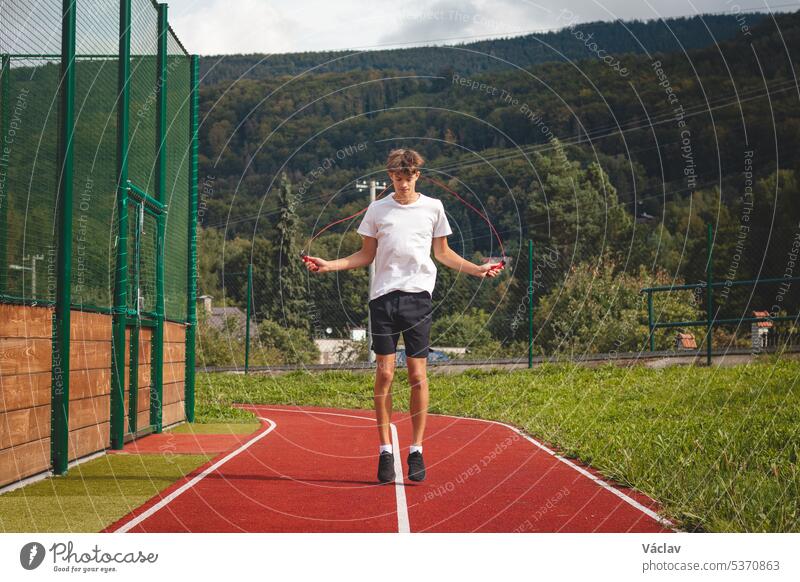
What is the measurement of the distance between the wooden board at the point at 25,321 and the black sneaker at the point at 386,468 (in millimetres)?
2968

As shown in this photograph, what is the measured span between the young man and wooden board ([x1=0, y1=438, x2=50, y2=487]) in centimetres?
271

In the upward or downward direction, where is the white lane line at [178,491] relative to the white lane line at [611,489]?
upward

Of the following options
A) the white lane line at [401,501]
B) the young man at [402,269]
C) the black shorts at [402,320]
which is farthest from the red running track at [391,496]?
the black shorts at [402,320]

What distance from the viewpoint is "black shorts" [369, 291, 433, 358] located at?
23.4 feet

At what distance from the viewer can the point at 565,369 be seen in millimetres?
19922

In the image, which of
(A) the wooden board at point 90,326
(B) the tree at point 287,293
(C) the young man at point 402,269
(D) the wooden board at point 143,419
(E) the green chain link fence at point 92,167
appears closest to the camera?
(C) the young man at point 402,269

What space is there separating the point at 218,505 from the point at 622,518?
8.86 feet

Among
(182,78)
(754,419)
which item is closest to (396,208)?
(754,419)

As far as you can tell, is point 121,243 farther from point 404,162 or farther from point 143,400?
point 404,162

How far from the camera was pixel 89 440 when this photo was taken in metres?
9.55

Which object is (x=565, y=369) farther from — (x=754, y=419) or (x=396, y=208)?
(x=396, y=208)

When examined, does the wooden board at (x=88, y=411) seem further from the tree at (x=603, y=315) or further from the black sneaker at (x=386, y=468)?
the tree at (x=603, y=315)

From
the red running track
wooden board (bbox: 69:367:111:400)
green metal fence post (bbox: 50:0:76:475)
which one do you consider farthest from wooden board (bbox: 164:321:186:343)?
green metal fence post (bbox: 50:0:76:475)

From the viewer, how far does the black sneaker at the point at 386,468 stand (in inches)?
292
